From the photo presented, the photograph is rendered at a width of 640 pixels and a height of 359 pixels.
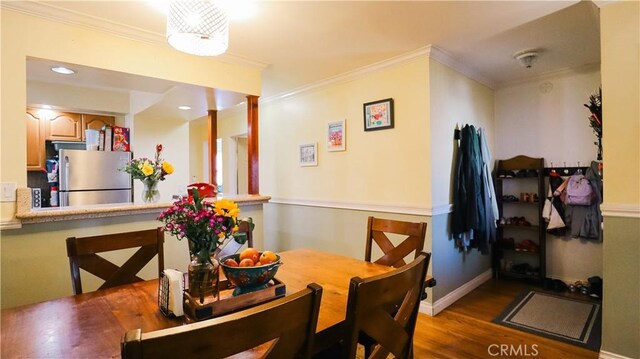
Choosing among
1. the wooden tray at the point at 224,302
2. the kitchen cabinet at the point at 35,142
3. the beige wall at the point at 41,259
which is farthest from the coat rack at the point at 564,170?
the kitchen cabinet at the point at 35,142

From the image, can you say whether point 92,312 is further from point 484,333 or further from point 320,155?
point 320,155

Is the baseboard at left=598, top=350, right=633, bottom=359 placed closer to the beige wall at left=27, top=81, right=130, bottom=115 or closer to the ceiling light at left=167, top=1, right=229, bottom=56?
the ceiling light at left=167, top=1, right=229, bottom=56

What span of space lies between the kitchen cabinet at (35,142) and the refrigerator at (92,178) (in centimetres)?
42

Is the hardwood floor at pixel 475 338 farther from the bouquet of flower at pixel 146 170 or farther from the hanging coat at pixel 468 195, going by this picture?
the bouquet of flower at pixel 146 170

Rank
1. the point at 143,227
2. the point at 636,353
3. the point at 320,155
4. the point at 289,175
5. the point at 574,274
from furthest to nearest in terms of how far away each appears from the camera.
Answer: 1. the point at 289,175
2. the point at 320,155
3. the point at 574,274
4. the point at 143,227
5. the point at 636,353

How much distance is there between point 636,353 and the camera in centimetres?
186

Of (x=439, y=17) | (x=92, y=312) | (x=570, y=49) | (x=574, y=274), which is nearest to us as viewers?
(x=92, y=312)

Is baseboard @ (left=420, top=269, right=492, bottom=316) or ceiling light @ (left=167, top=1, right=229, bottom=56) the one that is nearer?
ceiling light @ (left=167, top=1, right=229, bottom=56)

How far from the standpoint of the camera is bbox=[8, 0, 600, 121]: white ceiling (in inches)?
79.1

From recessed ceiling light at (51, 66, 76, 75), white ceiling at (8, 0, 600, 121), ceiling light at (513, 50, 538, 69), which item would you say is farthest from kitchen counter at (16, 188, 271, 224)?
ceiling light at (513, 50, 538, 69)

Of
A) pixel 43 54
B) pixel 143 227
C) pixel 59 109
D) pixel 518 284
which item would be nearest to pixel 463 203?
pixel 518 284

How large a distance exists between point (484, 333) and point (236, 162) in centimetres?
420

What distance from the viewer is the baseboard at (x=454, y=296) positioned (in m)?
2.76

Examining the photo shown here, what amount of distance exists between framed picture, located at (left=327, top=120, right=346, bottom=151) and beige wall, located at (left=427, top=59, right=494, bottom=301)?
963mm
